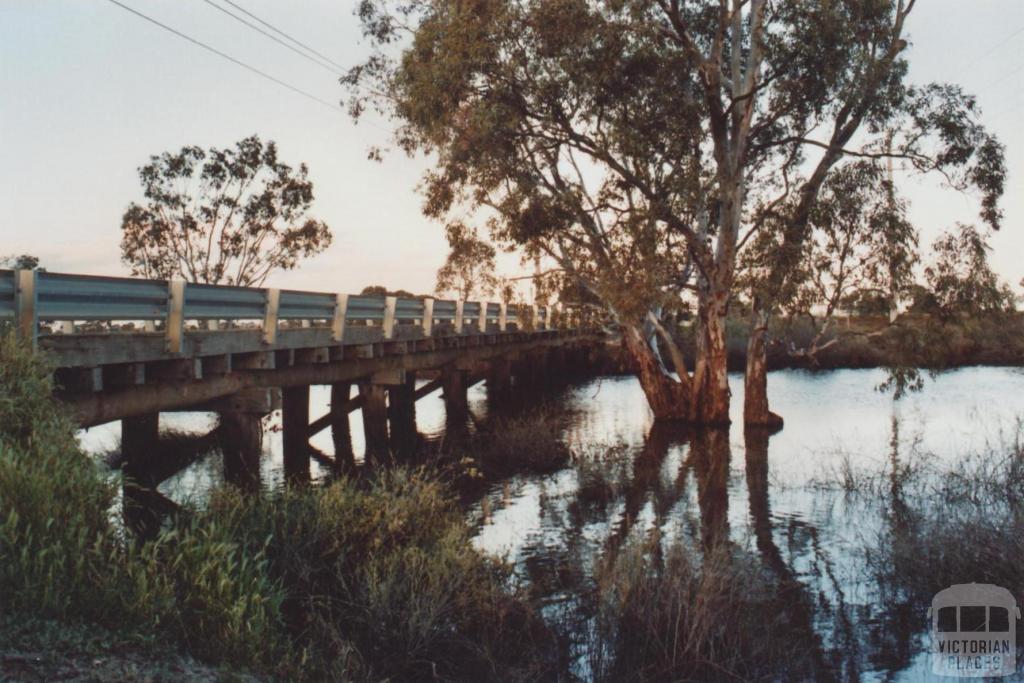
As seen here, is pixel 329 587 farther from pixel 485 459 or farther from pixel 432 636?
pixel 485 459

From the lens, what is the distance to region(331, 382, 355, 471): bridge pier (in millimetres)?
19031

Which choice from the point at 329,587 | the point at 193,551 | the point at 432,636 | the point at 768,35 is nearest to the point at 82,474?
the point at 193,551

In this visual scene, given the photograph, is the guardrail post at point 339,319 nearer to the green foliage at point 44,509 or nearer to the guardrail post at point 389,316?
the guardrail post at point 389,316

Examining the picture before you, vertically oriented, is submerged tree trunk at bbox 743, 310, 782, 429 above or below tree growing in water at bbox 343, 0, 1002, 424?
below

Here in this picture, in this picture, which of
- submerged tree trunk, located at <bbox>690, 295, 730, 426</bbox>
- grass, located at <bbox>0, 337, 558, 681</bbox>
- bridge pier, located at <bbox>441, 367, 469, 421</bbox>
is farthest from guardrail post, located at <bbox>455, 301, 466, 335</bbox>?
grass, located at <bbox>0, 337, 558, 681</bbox>

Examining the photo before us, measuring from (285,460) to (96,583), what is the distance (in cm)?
1149

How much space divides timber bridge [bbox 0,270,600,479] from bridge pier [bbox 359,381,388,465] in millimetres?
20

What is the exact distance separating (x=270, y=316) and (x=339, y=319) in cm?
256

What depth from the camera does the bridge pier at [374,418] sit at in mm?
18156

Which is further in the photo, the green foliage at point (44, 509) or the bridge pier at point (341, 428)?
the bridge pier at point (341, 428)

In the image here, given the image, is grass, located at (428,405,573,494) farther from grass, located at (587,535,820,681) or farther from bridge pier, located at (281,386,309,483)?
grass, located at (587,535,820,681)

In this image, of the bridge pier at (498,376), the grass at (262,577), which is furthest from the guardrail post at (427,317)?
the grass at (262,577)

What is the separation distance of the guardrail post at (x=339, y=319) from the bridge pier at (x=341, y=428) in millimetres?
3689

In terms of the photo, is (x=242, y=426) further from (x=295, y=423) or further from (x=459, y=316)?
(x=459, y=316)
